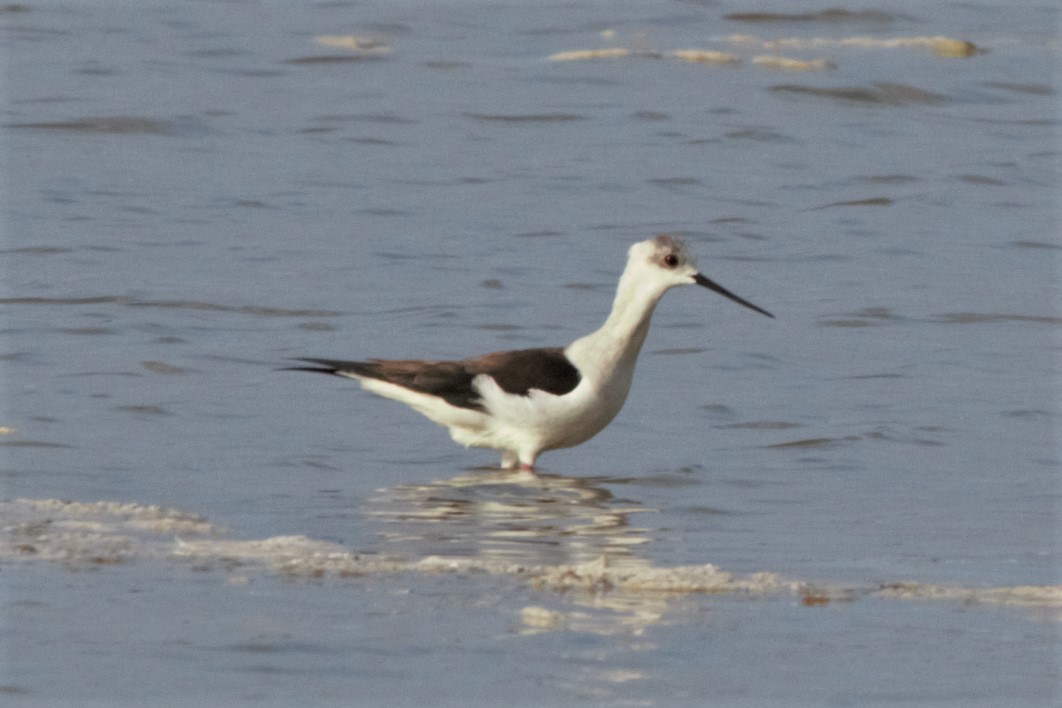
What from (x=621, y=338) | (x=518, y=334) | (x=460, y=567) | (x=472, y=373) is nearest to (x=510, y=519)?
(x=460, y=567)

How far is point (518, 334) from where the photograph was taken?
35.3 feet

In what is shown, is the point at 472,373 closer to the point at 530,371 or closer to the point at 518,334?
the point at 530,371

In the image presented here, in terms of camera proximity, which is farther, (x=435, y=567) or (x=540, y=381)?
(x=540, y=381)

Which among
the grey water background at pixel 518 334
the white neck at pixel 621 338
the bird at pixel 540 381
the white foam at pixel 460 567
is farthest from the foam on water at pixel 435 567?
the white neck at pixel 621 338

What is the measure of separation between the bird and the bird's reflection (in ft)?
0.62

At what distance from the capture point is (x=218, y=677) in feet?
16.1

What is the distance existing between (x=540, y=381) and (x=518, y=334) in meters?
2.36

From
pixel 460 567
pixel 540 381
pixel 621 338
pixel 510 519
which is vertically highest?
pixel 621 338

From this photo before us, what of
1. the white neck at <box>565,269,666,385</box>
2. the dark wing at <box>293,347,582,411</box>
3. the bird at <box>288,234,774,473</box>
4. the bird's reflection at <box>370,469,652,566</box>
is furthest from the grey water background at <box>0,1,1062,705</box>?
the white neck at <box>565,269,666,385</box>

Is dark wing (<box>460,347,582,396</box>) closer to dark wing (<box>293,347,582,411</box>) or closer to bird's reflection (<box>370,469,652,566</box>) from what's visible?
dark wing (<box>293,347,582,411</box>)

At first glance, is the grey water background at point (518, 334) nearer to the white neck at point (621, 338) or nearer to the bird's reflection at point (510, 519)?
the bird's reflection at point (510, 519)

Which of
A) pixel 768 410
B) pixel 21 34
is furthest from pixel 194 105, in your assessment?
pixel 768 410

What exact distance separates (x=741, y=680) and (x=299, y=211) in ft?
30.2

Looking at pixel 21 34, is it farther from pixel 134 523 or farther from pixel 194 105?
pixel 134 523
